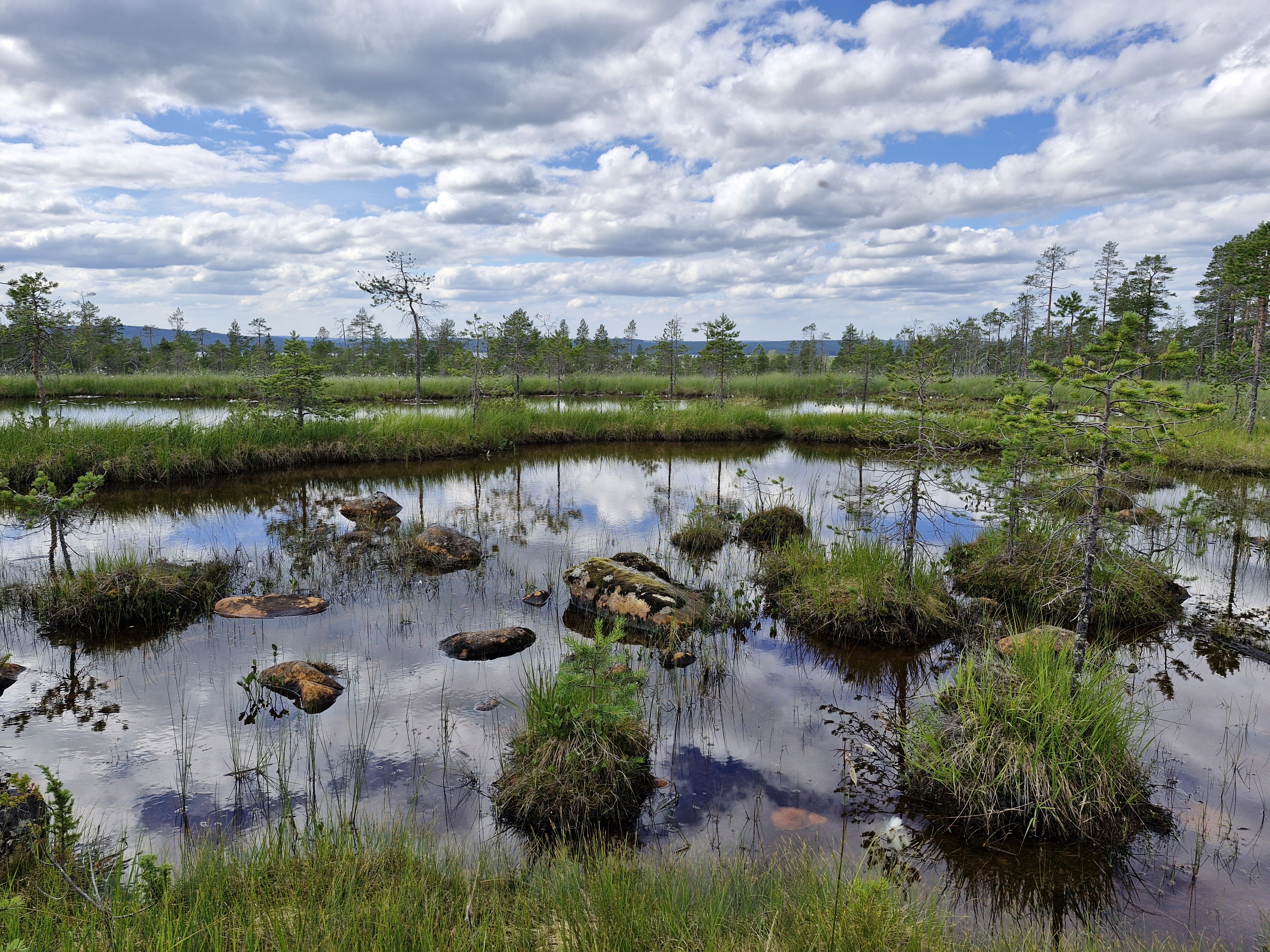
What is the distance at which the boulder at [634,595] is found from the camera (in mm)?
7957

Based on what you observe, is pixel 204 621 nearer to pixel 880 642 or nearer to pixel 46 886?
pixel 46 886

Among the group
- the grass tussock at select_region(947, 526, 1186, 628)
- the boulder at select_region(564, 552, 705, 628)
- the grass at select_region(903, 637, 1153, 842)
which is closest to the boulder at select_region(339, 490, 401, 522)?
the boulder at select_region(564, 552, 705, 628)

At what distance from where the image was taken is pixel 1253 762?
17.3ft

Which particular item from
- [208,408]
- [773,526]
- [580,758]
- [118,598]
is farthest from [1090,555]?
[208,408]

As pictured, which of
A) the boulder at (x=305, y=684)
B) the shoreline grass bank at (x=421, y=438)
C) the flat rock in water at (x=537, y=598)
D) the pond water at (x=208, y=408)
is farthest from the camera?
the pond water at (x=208, y=408)

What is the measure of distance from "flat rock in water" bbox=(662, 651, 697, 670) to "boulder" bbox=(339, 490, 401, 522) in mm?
7794

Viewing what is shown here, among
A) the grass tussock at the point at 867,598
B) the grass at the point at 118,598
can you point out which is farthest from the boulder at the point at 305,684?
the grass tussock at the point at 867,598

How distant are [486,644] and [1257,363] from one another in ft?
77.7

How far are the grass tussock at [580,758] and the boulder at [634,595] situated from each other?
2652 mm

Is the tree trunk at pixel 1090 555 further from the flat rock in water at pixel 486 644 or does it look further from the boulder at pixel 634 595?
the flat rock in water at pixel 486 644

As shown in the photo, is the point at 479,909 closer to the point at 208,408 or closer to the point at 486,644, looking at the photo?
the point at 486,644

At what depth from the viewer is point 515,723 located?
5816mm

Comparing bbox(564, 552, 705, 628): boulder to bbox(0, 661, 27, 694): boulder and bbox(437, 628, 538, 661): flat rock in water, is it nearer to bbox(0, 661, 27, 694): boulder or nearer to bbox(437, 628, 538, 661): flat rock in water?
bbox(437, 628, 538, 661): flat rock in water

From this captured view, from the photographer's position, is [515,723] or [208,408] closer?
[515,723]
